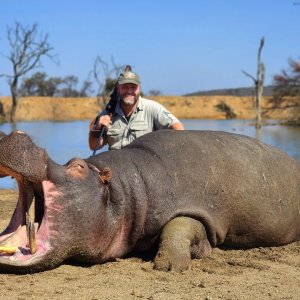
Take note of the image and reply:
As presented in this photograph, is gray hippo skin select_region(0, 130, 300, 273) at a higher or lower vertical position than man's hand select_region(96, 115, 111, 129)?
lower

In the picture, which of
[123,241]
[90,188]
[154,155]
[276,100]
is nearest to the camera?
[90,188]

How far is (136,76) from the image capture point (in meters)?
6.71

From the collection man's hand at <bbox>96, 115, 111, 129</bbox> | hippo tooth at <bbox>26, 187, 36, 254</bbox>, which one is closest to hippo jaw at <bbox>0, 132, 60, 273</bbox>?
hippo tooth at <bbox>26, 187, 36, 254</bbox>

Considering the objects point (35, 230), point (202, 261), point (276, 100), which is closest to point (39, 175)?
point (35, 230)

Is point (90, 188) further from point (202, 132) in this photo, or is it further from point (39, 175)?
point (202, 132)

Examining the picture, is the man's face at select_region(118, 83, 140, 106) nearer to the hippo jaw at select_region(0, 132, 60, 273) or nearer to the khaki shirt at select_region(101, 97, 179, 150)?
the khaki shirt at select_region(101, 97, 179, 150)

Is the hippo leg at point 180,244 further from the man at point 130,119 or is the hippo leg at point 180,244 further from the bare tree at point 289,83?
the bare tree at point 289,83

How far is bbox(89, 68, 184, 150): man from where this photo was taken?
6738 millimetres

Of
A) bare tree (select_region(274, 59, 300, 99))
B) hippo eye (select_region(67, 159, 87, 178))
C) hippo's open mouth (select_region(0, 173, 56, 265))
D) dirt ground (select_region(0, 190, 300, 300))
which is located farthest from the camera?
bare tree (select_region(274, 59, 300, 99))

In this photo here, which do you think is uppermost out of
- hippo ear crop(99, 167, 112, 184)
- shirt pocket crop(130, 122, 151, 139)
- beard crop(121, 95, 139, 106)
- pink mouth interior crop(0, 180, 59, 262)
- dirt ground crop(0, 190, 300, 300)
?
beard crop(121, 95, 139, 106)

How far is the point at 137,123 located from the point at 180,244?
7.65 feet

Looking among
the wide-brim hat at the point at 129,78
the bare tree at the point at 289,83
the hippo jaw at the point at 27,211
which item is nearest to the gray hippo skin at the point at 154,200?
the hippo jaw at the point at 27,211

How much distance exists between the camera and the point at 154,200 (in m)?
4.86

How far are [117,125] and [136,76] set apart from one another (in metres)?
0.55
